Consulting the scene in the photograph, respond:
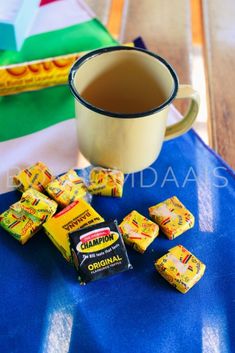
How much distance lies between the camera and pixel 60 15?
978 mm

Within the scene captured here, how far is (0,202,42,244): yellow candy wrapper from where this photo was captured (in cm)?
61

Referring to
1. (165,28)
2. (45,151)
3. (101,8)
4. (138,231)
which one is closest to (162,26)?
(165,28)

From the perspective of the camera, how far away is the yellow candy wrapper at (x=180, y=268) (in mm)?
581

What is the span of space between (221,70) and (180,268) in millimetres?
511

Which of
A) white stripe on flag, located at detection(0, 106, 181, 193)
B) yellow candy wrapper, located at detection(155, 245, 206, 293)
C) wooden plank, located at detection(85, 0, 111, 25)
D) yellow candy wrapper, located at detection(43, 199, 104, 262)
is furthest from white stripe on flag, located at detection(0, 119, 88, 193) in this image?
wooden plank, located at detection(85, 0, 111, 25)

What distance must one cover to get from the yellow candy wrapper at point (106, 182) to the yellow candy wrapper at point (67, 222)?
39mm

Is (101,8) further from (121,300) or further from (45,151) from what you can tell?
(121,300)

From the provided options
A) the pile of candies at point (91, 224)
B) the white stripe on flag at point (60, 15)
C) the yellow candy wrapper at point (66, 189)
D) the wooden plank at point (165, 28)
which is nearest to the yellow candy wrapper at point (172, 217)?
the pile of candies at point (91, 224)

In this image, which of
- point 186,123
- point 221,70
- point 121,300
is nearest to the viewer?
point 121,300

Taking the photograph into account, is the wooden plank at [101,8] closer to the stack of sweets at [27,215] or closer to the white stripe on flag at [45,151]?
the white stripe on flag at [45,151]

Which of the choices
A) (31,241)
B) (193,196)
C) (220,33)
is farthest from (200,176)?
(220,33)

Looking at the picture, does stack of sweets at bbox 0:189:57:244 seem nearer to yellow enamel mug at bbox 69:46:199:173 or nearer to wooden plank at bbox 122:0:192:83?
yellow enamel mug at bbox 69:46:199:173

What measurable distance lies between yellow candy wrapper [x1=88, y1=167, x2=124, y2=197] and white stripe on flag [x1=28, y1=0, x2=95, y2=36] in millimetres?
404

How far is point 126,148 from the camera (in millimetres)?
662
